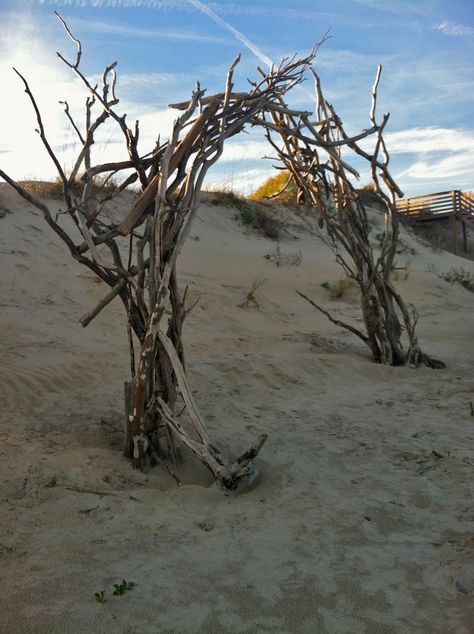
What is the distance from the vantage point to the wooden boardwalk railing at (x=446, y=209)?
20906 millimetres

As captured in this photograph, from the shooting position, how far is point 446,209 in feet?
69.5

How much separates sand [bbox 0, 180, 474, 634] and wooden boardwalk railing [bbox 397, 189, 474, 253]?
16370mm

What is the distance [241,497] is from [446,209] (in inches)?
808

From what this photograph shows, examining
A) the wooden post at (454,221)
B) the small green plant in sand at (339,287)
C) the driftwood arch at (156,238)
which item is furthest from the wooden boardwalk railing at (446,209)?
the driftwood arch at (156,238)

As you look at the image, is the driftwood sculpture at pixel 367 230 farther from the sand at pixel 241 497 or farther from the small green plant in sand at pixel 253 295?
A: the small green plant in sand at pixel 253 295

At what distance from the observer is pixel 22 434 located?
304 centimetres

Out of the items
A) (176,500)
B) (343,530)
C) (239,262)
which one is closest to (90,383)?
(176,500)

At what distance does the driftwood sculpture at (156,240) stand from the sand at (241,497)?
0.69 feet

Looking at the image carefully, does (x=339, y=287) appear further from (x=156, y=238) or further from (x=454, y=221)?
(x=454, y=221)

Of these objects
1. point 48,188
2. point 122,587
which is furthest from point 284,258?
point 122,587

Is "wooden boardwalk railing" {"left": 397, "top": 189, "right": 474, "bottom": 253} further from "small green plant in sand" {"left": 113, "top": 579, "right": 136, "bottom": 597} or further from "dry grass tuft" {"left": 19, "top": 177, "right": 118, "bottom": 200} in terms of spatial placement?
"small green plant in sand" {"left": 113, "top": 579, "right": 136, "bottom": 597}

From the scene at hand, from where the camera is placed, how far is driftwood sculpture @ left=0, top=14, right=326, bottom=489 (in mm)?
2664

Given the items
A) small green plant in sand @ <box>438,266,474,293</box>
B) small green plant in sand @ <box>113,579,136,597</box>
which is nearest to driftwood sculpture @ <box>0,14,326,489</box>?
small green plant in sand @ <box>113,579,136,597</box>

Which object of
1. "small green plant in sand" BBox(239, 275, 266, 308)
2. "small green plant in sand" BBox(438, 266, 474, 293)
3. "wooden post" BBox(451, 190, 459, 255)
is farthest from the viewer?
"wooden post" BBox(451, 190, 459, 255)
